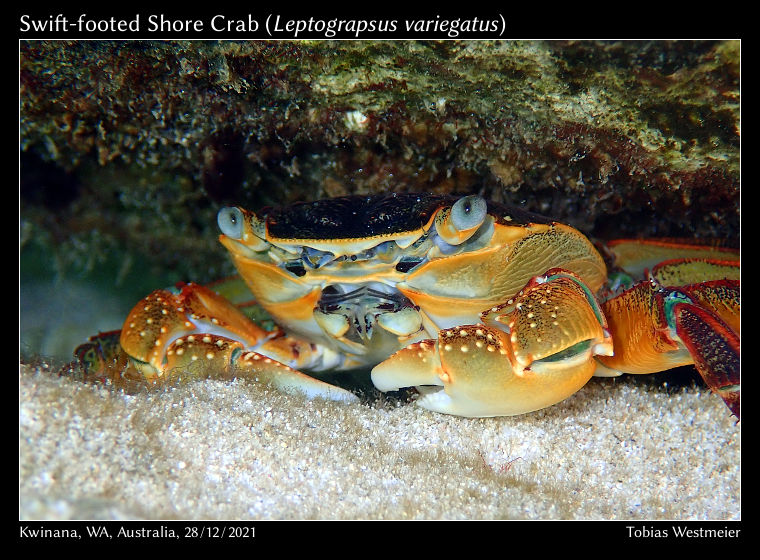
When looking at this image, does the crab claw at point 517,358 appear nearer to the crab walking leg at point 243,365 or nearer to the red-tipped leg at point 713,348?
the red-tipped leg at point 713,348

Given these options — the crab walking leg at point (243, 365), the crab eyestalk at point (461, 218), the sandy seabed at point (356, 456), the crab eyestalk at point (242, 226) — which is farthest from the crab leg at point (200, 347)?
the crab eyestalk at point (461, 218)

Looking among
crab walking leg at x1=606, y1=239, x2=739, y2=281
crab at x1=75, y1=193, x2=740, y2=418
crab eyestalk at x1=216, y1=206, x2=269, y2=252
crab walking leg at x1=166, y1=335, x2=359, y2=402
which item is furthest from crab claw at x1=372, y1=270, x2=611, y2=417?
crab walking leg at x1=606, y1=239, x2=739, y2=281

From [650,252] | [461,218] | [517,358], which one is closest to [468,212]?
[461,218]

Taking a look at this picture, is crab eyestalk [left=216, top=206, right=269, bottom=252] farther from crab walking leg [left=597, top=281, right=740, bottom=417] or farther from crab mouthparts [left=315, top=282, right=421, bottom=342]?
crab walking leg [left=597, top=281, right=740, bottom=417]

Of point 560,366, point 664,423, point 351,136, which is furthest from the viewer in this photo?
point 351,136

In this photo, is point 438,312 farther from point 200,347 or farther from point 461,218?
point 200,347
